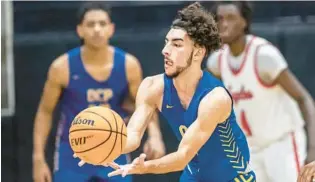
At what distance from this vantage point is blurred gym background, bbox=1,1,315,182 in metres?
3.84

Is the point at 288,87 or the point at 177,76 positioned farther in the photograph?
the point at 288,87

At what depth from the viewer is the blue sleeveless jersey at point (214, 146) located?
273 centimetres

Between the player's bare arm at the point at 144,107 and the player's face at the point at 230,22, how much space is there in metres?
0.98

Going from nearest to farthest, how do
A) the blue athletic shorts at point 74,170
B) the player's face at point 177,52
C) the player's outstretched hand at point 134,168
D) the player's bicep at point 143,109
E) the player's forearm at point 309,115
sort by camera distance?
the player's outstretched hand at point 134,168 → the player's face at point 177,52 → the player's bicep at point 143,109 → the blue athletic shorts at point 74,170 → the player's forearm at point 309,115

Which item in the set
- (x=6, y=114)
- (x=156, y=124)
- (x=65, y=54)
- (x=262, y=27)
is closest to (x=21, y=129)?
(x=6, y=114)

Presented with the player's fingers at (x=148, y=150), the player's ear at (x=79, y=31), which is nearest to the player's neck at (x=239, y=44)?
the player's fingers at (x=148, y=150)

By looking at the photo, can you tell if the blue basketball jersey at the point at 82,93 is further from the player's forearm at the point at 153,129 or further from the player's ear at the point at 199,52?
the player's ear at the point at 199,52

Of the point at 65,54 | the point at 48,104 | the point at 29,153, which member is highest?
the point at 65,54

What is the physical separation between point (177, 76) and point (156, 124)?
1.11 m

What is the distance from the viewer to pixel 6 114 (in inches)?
154

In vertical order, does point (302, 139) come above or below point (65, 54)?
below

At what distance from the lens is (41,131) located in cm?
390

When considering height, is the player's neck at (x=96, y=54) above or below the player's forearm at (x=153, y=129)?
above

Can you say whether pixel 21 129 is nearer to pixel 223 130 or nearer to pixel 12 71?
pixel 12 71
